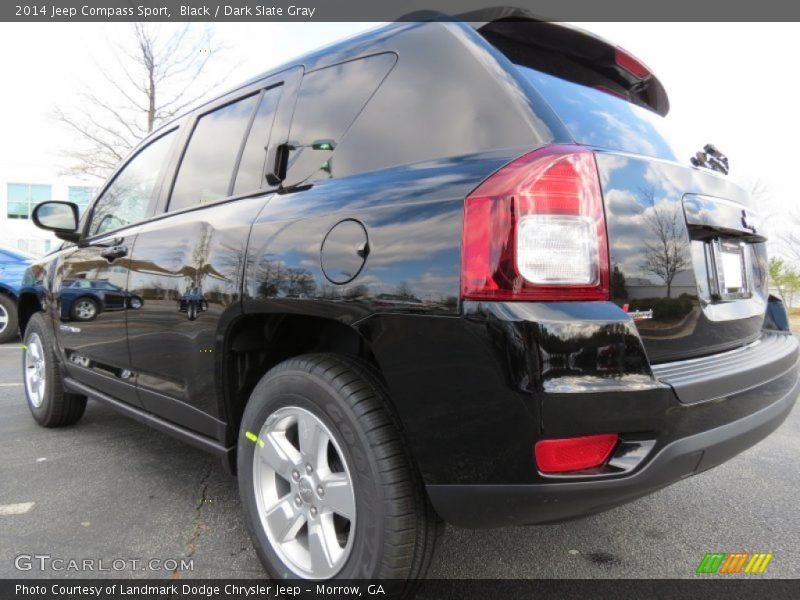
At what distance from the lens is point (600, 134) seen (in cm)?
164

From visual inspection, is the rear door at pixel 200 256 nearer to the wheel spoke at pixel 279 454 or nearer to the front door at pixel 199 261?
the front door at pixel 199 261

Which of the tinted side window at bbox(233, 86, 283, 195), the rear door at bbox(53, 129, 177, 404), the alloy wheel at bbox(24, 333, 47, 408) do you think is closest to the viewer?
the tinted side window at bbox(233, 86, 283, 195)

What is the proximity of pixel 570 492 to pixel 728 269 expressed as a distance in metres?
0.98

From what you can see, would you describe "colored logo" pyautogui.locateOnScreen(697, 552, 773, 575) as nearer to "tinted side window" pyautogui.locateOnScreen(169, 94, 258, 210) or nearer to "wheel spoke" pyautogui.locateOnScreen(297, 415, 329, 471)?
"wheel spoke" pyautogui.locateOnScreen(297, 415, 329, 471)

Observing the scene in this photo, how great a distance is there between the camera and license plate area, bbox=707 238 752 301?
1.71 meters

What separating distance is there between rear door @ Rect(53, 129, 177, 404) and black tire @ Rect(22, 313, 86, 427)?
0.26m

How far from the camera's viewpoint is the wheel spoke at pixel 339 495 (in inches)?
63.6

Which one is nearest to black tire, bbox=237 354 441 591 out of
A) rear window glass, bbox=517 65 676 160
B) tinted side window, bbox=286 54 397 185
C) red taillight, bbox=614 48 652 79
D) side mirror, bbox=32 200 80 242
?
tinted side window, bbox=286 54 397 185

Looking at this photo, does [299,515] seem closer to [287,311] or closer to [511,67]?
[287,311]

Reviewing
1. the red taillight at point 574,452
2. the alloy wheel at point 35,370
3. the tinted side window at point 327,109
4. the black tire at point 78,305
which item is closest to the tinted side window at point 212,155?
the tinted side window at point 327,109

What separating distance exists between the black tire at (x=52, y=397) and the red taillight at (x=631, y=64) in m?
3.72

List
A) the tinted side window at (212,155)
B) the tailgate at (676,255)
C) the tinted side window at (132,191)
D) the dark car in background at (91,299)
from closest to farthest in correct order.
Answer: the tailgate at (676,255)
the tinted side window at (212,155)
the dark car in background at (91,299)
the tinted side window at (132,191)

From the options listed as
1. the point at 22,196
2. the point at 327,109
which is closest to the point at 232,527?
the point at 327,109

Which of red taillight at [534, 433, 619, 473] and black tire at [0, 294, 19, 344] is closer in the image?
red taillight at [534, 433, 619, 473]
